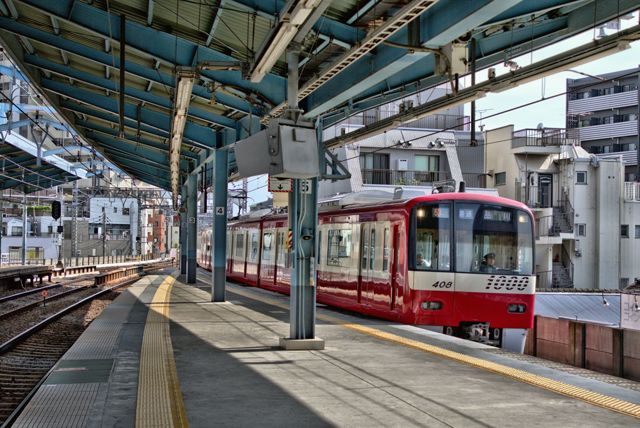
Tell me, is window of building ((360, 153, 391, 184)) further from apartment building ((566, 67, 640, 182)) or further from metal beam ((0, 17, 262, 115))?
metal beam ((0, 17, 262, 115))

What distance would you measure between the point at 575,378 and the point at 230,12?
6833 millimetres

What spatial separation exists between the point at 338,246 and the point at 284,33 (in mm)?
8659

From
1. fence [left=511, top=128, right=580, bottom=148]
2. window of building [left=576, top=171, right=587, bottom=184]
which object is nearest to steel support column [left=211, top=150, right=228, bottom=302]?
fence [left=511, top=128, right=580, bottom=148]

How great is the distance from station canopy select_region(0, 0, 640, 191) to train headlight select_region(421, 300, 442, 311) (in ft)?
12.1

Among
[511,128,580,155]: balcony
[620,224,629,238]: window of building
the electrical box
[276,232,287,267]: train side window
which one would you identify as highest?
[511,128,580,155]: balcony

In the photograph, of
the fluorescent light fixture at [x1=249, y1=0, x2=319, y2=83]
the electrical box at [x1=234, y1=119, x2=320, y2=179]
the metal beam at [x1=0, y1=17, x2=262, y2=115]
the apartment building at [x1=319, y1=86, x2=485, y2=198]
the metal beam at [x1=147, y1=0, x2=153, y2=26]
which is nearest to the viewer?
the fluorescent light fixture at [x1=249, y1=0, x2=319, y2=83]

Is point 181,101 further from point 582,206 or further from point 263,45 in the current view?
point 582,206

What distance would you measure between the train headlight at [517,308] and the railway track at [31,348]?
7.65 m

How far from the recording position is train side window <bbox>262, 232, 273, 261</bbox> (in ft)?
69.8

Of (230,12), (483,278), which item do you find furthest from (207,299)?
(230,12)

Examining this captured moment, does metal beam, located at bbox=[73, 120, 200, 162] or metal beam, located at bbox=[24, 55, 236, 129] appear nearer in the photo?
metal beam, located at bbox=[24, 55, 236, 129]

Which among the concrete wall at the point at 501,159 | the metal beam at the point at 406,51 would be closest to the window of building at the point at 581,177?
the concrete wall at the point at 501,159

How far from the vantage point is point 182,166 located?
2719cm

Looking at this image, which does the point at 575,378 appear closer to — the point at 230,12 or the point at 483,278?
the point at 483,278
